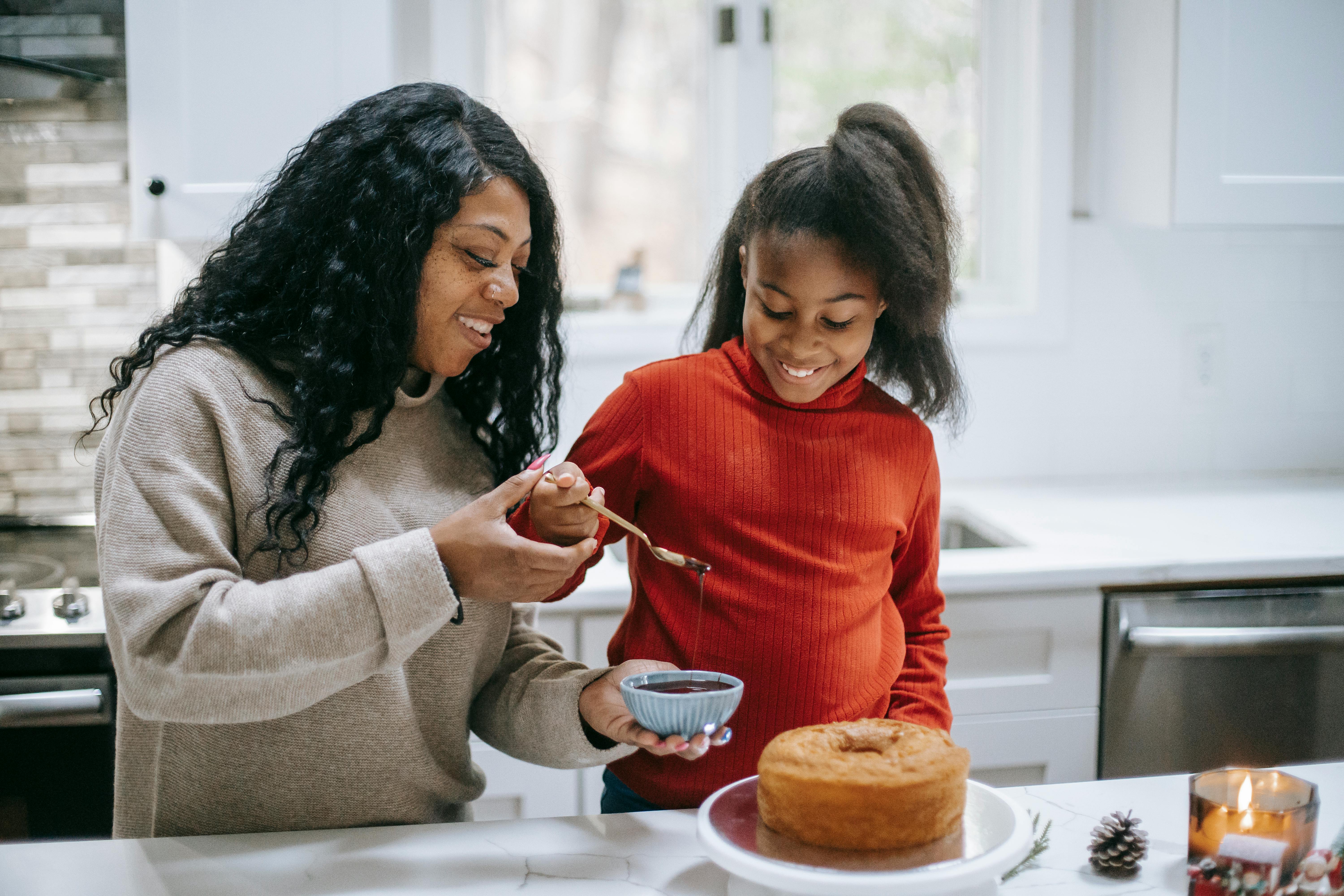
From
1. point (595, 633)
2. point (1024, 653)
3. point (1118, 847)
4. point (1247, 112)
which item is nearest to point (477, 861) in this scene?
point (1118, 847)

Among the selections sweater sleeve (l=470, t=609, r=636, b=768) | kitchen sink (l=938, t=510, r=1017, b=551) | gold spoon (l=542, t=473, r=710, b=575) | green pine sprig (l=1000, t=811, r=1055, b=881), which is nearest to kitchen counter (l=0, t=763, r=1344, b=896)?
green pine sprig (l=1000, t=811, r=1055, b=881)

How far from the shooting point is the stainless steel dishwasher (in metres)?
1.83

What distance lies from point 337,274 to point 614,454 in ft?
1.07

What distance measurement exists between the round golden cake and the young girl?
0.85 ft

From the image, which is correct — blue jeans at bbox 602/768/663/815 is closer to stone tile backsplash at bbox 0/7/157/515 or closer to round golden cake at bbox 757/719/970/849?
round golden cake at bbox 757/719/970/849

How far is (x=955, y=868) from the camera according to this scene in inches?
31.4

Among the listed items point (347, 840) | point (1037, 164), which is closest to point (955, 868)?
point (347, 840)

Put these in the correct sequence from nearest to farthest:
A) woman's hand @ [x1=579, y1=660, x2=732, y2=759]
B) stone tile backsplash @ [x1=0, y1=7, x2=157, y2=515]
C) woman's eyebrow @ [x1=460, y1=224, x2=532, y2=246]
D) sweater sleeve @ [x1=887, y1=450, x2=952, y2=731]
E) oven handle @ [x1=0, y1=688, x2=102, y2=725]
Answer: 1. woman's hand @ [x1=579, y1=660, x2=732, y2=759]
2. woman's eyebrow @ [x1=460, y1=224, x2=532, y2=246]
3. sweater sleeve @ [x1=887, y1=450, x2=952, y2=731]
4. oven handle @ [x1=0, y1=688, x2=102, y2=725]
5. stone tile backsplash @ [x1=0, y1=7, x2=157, y2=515]

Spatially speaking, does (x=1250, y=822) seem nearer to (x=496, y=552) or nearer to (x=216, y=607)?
(x=496, y=552)

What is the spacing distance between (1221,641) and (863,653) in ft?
3.11

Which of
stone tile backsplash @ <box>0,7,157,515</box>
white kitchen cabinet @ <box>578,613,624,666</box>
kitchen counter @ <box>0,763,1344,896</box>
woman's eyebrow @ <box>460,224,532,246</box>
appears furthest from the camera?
stone tile backsplash @ <box>0,7,157,515</box>

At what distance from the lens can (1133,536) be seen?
2014 millimetres

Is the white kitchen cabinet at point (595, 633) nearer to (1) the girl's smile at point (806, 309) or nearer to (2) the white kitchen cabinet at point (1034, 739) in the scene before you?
(2) the white kitchen cabinet at point (1034, 739)

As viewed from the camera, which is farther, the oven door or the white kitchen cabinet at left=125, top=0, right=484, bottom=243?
the white kitchen cabinet at left=125, top=0, right=484, bottom=243
